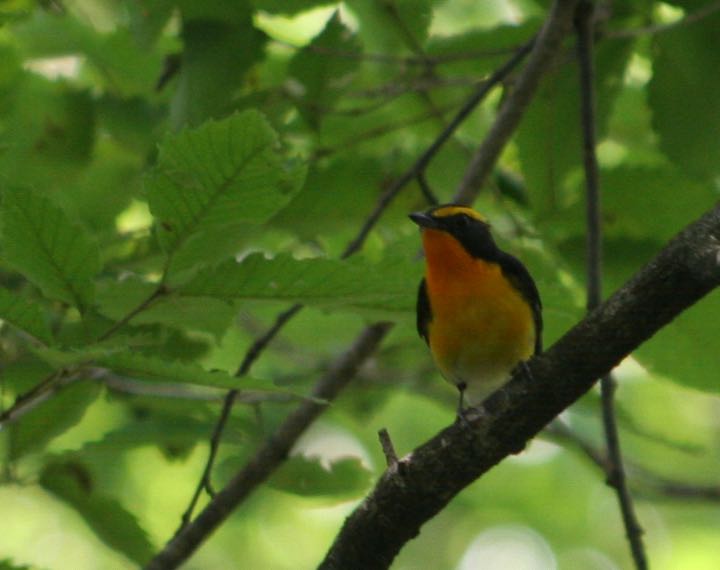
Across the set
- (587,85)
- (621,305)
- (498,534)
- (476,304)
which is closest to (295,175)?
(621,305)

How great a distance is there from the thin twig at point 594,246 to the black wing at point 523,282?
51cm

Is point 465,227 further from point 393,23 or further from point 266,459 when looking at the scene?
point 266,459

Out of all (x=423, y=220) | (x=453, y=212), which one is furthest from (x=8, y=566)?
(x=453, y=212)

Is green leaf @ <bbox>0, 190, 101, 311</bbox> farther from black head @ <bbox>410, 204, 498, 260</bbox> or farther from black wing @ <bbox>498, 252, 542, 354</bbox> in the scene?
black head @ <bbox>410, 204, 498, 260</bbox>

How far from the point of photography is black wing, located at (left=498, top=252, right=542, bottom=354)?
15.3 ft

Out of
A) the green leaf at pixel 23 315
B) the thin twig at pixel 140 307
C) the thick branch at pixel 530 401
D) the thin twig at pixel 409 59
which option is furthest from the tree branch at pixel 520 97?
the green leaf at pixel 23 315

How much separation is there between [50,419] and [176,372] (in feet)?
4.86

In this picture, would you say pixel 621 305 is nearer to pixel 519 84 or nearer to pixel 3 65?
pixel 519 84

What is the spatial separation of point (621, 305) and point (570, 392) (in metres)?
0.27

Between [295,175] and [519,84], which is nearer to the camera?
[295,175]

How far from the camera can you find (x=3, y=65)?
13.9 feet

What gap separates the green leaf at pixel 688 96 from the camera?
4289mm

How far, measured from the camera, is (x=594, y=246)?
402 centimetres

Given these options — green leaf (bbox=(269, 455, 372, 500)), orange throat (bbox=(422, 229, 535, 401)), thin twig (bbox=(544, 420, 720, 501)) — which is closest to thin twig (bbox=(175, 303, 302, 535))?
green leaf (bbox=(269, 455, 372, 500))
